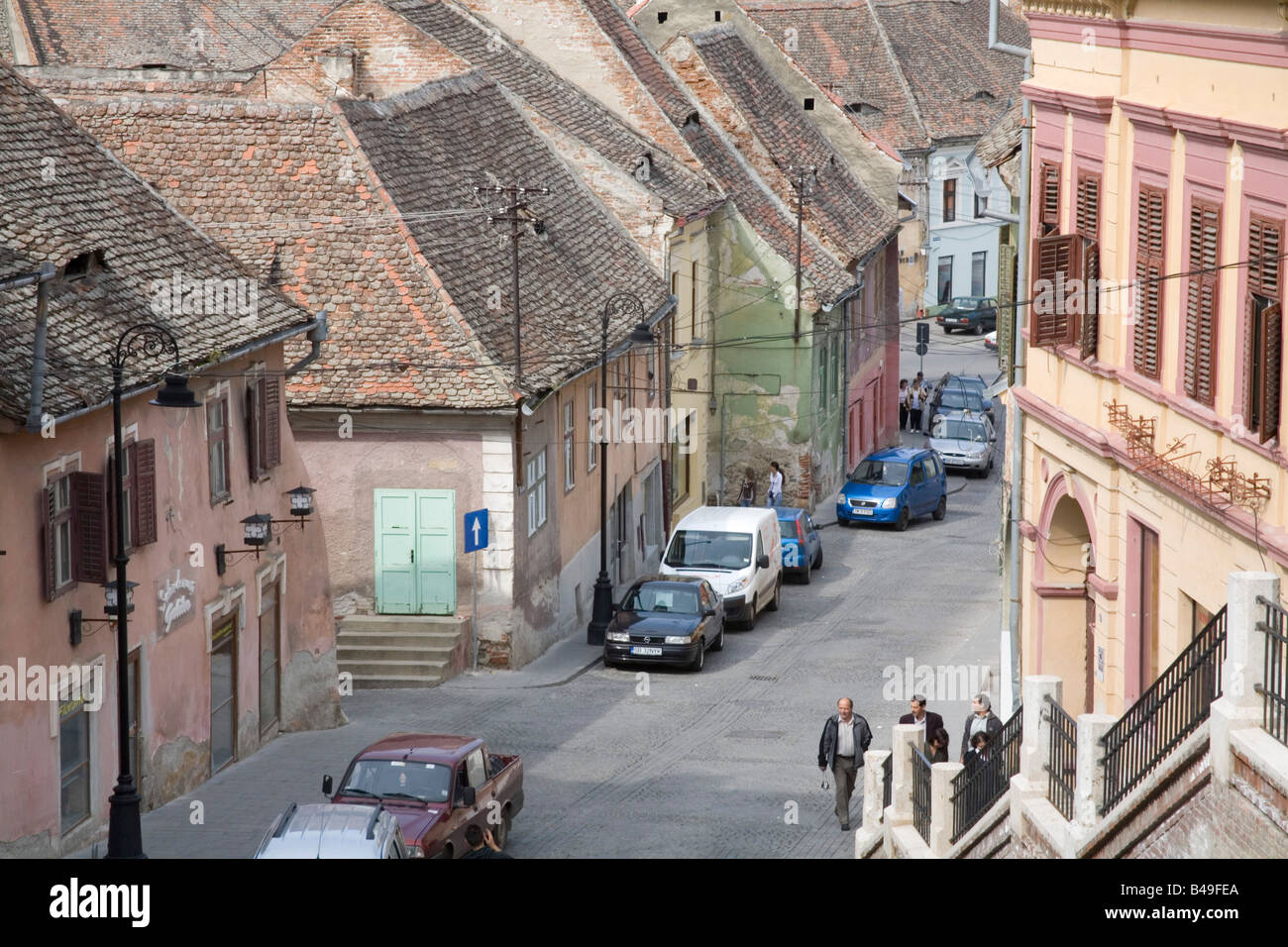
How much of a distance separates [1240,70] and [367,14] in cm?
2699

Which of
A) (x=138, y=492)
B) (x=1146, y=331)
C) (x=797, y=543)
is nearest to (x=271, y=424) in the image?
(x=138, y=492)

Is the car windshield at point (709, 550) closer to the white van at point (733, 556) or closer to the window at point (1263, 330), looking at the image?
the white van at point (733, 556)

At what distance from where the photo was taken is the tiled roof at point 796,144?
54.8m

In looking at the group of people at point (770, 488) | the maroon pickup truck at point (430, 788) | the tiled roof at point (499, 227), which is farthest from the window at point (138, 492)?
the group of people at point (770, 488)

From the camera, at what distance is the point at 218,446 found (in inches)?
1078

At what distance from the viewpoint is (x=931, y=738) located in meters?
24.8

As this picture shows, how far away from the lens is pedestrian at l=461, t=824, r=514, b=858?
2244cm

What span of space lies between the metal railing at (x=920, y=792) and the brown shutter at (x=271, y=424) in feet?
36.0

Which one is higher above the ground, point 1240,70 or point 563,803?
point 1240,70

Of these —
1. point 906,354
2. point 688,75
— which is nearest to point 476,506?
point 688,75

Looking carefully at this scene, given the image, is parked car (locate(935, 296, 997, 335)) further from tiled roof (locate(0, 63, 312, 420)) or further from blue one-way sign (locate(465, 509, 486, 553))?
tiled roof (locate(0, 63, 312, 420))

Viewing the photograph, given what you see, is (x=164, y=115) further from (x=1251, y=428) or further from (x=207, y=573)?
(x=1251, y=428)

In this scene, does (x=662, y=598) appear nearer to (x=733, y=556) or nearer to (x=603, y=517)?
(x=603, y=517)

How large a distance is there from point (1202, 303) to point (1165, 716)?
588 cm
